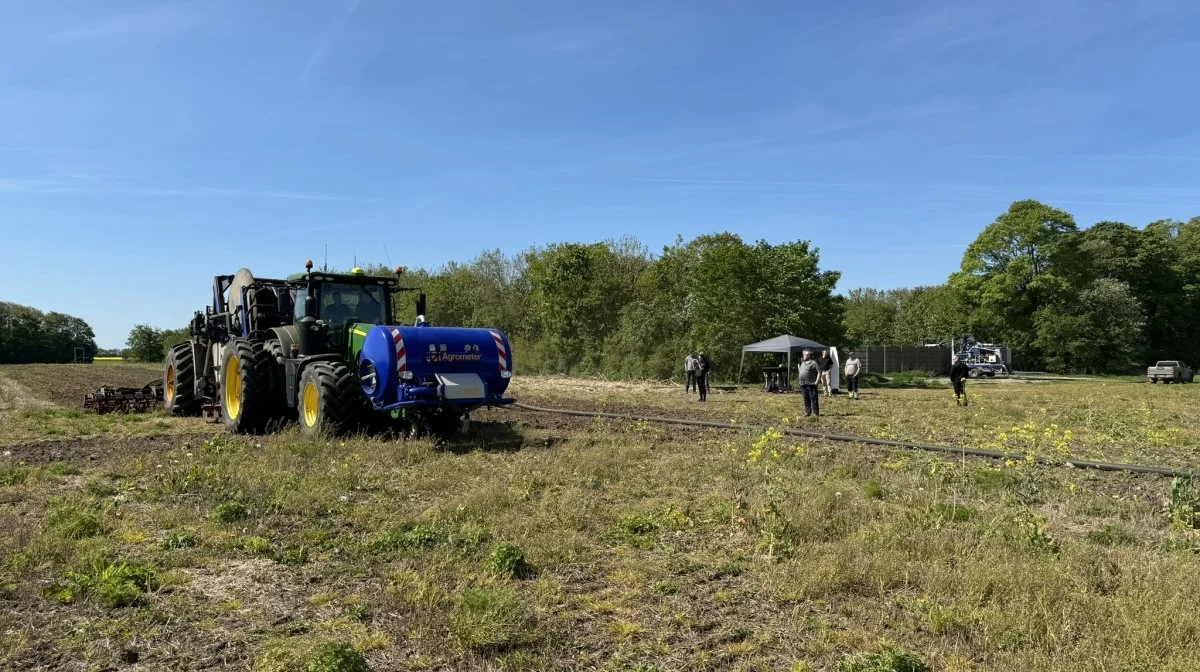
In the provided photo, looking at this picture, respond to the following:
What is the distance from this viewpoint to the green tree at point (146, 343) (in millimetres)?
75125

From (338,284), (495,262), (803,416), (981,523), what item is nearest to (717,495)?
(981,523)

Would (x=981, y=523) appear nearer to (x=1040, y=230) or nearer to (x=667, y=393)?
(x=667, y=393)

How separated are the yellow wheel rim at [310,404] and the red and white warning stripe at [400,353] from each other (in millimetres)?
1546

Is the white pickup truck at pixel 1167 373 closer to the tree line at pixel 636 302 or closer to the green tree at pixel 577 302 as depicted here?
the tree line at pixel 636 302

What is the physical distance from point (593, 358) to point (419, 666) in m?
39.3

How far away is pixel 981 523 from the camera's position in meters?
6.46

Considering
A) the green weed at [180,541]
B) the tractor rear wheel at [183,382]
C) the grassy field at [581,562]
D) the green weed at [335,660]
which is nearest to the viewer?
the green weed at [335,660]

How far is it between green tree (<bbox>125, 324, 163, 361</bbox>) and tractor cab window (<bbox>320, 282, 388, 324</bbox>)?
7199 centimetres

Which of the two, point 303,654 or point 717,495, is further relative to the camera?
point 717,495

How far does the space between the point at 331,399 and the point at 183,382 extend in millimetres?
7657

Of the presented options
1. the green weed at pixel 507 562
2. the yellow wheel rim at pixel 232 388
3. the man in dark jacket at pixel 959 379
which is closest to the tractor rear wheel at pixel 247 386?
the yellow wheel rim at pixel 232 388

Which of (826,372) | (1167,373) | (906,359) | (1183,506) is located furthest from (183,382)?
(1167,373)

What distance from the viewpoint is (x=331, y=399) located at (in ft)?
36.1

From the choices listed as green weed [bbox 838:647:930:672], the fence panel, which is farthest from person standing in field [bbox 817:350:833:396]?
the fence panel
